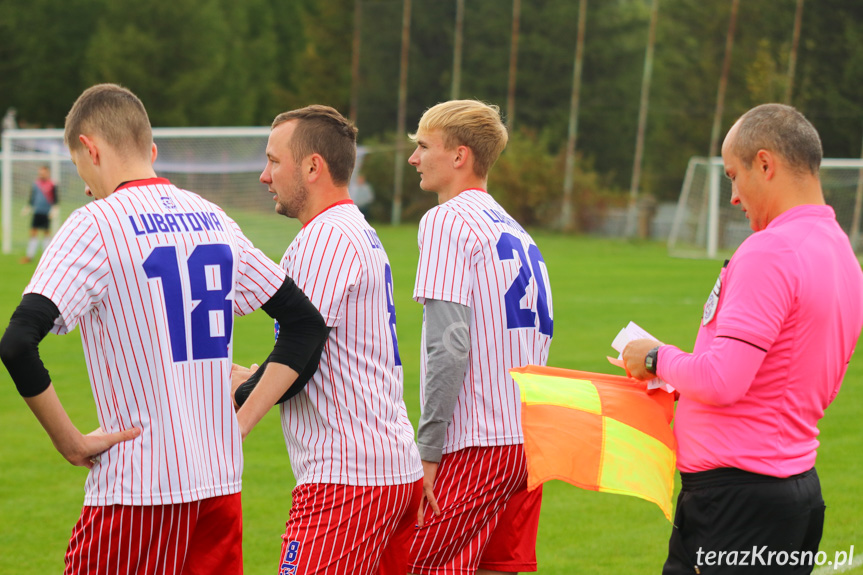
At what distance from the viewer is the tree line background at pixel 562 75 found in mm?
35125

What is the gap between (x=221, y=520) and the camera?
3.12 m

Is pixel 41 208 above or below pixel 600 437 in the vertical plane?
below

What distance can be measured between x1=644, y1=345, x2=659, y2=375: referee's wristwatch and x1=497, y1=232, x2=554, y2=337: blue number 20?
2.67ft

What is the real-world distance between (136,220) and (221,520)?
97 centimetres

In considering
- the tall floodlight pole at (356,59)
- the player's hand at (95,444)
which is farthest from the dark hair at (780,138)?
the tall floodlight pole at (356,59)

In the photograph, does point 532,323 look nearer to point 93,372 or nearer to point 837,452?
point 93,372

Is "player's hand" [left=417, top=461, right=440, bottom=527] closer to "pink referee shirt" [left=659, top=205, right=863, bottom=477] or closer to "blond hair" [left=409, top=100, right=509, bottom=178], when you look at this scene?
"pink referee shirt" [left=659, top=205, right=863, bottom=477]

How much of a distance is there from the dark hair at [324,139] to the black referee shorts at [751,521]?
1583mm

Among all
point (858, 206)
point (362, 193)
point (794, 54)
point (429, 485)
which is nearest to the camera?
point (429, 485)

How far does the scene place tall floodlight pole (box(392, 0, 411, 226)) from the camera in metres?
37.4

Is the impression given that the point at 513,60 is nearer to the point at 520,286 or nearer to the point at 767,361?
the point at 520,286

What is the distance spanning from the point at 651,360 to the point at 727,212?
2682cm

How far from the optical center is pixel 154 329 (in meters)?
2.85

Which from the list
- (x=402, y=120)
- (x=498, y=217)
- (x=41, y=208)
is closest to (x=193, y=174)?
(x=41, y=208)
